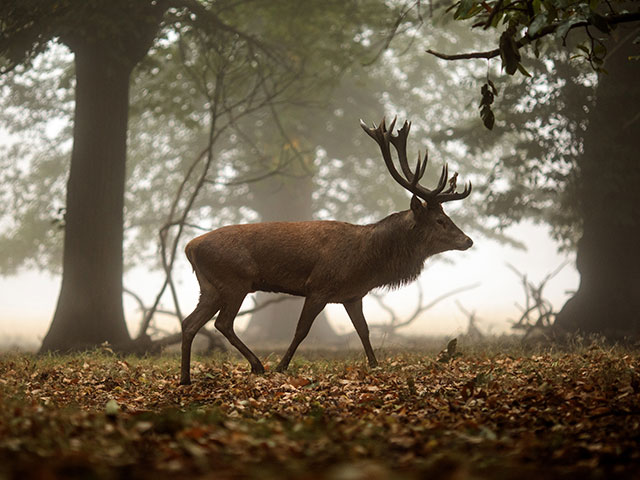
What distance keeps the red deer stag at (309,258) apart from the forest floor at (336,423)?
0.76m

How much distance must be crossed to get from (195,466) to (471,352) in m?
6.79

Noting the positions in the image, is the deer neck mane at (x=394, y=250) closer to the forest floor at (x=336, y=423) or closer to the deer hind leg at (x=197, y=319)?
the forest floor at (x=336, y=423)

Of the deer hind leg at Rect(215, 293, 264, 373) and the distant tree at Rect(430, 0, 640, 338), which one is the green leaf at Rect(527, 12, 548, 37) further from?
the distant tree at Rect(430, 0, 640, 338)

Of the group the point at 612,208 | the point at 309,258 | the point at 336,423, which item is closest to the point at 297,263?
the point at 309,258

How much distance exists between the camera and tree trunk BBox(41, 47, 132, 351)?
1127 cm

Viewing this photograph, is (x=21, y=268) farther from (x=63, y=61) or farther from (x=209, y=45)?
(x=209, y=45)

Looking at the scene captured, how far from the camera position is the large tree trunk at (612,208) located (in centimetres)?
1203

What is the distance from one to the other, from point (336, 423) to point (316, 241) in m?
3.96

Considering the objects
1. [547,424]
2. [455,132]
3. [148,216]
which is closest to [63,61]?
[148,216]

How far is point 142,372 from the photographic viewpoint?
330 inches

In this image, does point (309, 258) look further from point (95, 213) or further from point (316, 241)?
point (95, 213)

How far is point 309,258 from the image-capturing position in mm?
8344

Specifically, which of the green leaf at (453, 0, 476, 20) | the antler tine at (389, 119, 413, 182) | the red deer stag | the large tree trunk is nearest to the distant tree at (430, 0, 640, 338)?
the large tree trunk

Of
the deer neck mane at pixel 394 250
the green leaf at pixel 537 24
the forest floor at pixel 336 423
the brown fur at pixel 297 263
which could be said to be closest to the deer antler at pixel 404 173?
the brown fur at pixel 297 263
